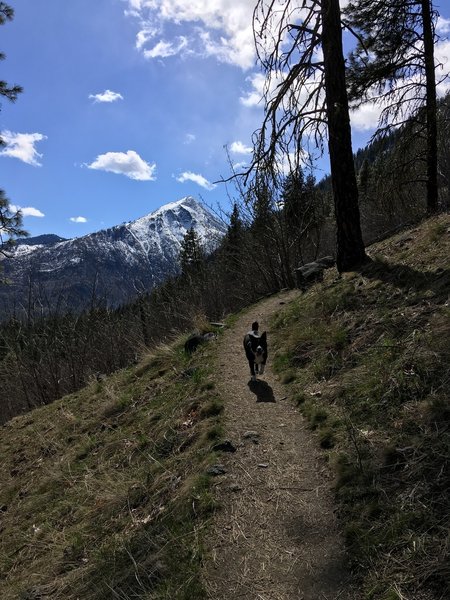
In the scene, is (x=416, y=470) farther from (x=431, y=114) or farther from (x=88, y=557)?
(x=431, y=114)

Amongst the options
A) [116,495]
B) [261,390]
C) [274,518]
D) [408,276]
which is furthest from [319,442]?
[408,276]

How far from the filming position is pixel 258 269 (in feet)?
60.6

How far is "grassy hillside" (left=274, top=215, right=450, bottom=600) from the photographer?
2732 mm

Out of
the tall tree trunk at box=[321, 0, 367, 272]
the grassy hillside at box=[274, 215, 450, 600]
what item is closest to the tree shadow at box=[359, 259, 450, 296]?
the grassy hillside at box=[274, 215, 450, 600]

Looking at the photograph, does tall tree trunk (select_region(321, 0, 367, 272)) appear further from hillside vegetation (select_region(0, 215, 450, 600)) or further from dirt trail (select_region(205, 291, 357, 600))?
dirt trail (select_region(205, 291, 357, 600))

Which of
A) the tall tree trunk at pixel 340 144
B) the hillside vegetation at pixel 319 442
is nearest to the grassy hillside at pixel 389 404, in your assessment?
the hillside vegetation at pixel 319 442

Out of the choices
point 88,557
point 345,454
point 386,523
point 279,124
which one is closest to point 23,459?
point 88,557

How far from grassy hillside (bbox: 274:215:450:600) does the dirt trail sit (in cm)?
19

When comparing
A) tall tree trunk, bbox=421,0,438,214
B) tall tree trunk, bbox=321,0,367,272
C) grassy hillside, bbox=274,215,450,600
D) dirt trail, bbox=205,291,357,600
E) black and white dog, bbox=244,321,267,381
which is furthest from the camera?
tall tree trunk, bbox=421,0,438,214

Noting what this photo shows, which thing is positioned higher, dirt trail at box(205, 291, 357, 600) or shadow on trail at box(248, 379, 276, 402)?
shadow on trail at box(248, 379, 276, 402)

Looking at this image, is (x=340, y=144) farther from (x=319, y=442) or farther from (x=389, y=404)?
(x=319, y=442)

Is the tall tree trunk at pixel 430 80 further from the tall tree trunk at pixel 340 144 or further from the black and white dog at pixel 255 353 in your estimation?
the black and white dog at pixel 255 353

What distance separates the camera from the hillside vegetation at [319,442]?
3027 mm

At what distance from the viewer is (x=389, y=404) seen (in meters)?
4.31
